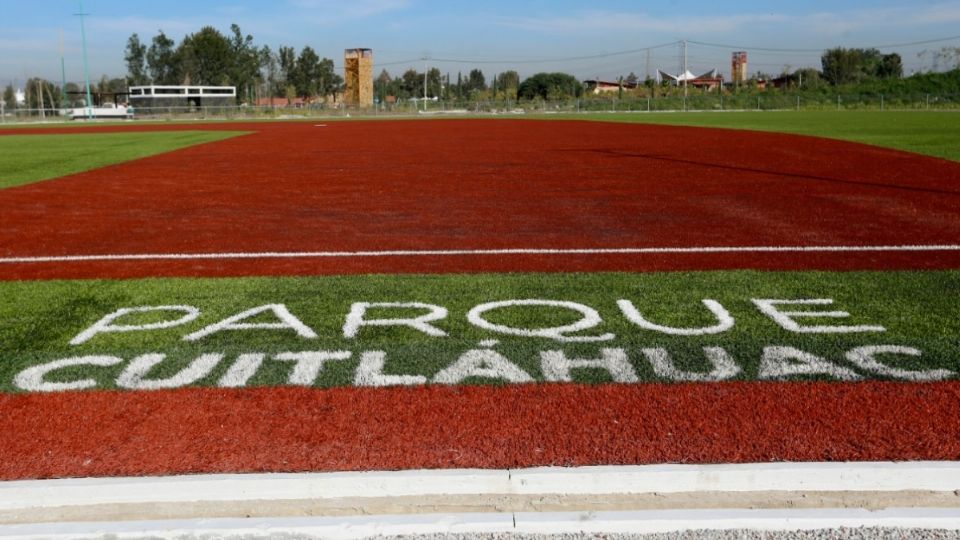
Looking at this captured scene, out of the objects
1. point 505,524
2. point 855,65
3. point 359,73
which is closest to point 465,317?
point 505,524

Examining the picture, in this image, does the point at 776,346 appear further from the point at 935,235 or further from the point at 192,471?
the point at 935,235

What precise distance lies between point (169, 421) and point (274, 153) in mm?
21979

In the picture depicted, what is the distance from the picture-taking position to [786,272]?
26.3 ft

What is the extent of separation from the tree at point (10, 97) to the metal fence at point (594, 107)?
4158 cm

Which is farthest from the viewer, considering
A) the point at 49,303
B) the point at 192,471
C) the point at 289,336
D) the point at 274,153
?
the point at 274,153

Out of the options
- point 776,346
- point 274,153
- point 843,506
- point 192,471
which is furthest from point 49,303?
point 274,153

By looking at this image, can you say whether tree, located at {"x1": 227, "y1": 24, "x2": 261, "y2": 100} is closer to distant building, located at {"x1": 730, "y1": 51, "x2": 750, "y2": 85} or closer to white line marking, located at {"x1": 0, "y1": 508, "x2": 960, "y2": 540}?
distant building, located at {"x1": 730, "y1": 51, "x2": 750, "y2": 85}

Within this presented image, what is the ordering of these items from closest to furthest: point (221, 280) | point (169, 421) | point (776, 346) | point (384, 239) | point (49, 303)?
1. point (169, 421)
2. point (776, 346)
3. point (49, 303)
4. point (221, 280)
5. point (384, 239)

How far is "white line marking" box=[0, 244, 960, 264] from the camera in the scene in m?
9.06

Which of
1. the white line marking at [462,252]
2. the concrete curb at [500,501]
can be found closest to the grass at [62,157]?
the white line marking at [462,252]

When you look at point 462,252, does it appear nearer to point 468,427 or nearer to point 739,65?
point 468,427

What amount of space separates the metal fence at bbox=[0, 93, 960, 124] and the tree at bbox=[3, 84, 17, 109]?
136ft

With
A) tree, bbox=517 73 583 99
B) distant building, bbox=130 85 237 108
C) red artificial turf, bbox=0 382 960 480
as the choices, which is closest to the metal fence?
distant building, bbox=130 85 237 108

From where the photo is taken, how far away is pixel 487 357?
5.52 m
